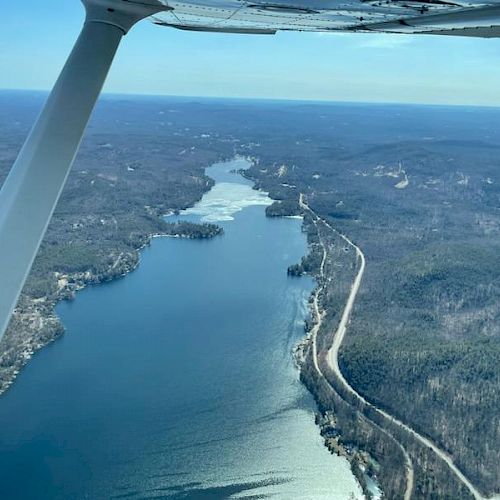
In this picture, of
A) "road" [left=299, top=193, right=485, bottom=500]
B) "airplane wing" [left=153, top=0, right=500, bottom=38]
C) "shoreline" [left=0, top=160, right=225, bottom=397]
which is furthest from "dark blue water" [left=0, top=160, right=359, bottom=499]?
"airplane wing" [left=153, top=0, right=500, bottom=38]

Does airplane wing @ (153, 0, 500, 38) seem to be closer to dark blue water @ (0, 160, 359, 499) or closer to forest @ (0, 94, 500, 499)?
dark blue water @ (0, 160, 359, 499)

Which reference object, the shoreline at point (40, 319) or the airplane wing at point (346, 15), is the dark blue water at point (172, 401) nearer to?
the shoreline at point (40, 319)

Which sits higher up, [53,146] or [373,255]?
[53,146]

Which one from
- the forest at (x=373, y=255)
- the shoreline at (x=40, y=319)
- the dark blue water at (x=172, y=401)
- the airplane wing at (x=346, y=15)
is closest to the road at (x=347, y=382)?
the forest at (x=373, y=255)

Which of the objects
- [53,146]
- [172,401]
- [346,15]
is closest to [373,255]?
[172,401]

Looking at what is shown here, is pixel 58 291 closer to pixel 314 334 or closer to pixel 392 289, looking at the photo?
pixel 314 334

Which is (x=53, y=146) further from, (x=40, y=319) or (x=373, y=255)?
(x=373, y=255)
